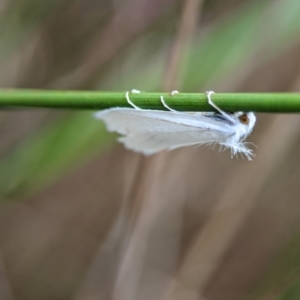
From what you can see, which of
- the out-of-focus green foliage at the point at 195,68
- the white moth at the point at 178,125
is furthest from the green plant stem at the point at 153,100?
the out-of-focus green foliage at the point at 195,68

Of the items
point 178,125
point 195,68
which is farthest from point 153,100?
point 195,68

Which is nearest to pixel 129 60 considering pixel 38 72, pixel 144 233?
pixel 38 72

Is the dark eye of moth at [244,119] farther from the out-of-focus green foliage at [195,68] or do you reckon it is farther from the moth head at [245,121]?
the out-of-focus green foliage at [195,68]

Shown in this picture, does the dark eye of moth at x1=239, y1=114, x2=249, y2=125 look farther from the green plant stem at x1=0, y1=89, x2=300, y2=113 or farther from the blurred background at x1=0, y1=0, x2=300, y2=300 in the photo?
the blurred background at x1=0, y1=0, x2=300, y2=300

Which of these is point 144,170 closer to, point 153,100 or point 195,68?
point 195,68

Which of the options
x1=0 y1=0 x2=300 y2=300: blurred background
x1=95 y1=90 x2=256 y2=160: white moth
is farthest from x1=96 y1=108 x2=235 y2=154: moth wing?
x1=0 y1=0 x2=300 y2=300: blurred background

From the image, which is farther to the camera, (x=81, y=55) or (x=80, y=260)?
(x=80, y=260)

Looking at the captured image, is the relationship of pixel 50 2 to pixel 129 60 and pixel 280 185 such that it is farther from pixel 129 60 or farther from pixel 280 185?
pixel 280 185
